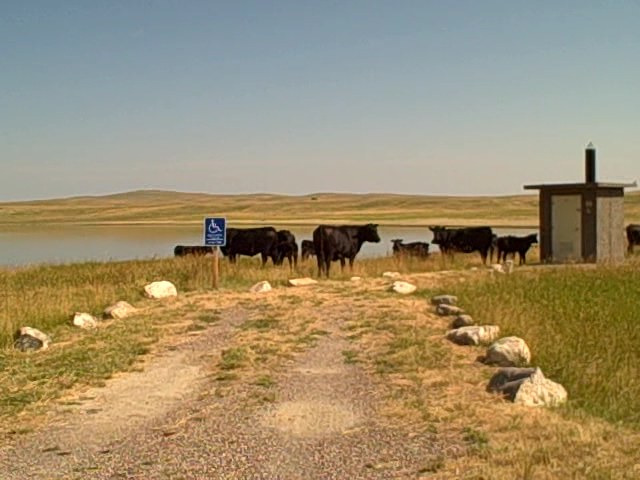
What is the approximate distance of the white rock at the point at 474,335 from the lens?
10.8m

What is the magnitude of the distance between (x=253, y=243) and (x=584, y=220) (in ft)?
34.7

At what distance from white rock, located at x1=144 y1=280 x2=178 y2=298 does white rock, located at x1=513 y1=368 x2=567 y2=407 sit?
32.3ft

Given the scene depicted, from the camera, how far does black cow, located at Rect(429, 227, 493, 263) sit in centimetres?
2738

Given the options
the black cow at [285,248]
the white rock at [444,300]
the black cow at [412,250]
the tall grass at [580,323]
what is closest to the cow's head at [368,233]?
the black cow at [412,250]

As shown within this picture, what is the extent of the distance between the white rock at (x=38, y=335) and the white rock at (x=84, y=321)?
3.85 feet

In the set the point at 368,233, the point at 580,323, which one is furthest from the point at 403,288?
the point at 368,233

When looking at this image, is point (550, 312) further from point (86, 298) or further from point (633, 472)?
point (86, 298)

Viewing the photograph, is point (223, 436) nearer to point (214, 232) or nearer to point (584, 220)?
point (214, 232)

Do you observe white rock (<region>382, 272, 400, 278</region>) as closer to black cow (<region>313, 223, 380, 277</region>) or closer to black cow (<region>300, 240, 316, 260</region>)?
black cow (<region>313, 223, 380, 277</region>)

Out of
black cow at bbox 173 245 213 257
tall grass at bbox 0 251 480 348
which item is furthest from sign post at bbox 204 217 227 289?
black cow at bbox 173 245 213 257

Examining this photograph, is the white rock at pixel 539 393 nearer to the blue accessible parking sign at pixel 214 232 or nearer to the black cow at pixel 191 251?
the blue accessible parking sign at pixel 214 232

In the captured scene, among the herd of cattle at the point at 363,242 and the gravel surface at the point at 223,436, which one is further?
the herd of cattle at the point at 363,242

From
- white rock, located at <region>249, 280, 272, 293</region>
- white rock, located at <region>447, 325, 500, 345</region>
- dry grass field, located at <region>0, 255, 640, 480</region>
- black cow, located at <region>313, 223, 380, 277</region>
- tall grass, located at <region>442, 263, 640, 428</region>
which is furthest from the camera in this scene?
black cow, located at <region>313, 223, 380, 277</region>

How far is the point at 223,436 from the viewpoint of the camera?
692 cm
